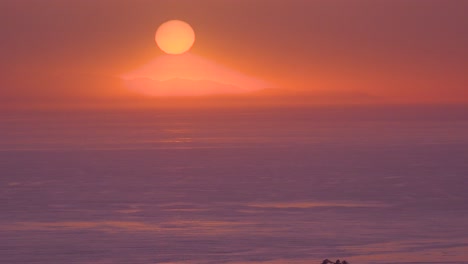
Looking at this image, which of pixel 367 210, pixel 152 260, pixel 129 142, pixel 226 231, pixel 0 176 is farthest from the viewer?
pixel 129 142

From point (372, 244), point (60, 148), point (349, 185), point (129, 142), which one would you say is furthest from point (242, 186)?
point (129, 142)

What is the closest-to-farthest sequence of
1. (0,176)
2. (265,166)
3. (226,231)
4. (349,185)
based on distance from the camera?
(226,231) < (349,185) < (0,176) < (265,166)

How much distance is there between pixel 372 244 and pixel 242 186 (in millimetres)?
17181

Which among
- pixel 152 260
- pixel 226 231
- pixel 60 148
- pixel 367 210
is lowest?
pixel 152 260

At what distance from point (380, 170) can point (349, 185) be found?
361 inches

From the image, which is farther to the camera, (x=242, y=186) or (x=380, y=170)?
(x=380, y=170)

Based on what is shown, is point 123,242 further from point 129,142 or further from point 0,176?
point 129,142

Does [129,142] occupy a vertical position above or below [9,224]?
above

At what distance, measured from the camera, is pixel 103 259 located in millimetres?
26422

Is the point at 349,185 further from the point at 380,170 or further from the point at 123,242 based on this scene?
the point at 123,242

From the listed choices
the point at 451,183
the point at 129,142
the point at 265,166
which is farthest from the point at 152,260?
the point at 129,142

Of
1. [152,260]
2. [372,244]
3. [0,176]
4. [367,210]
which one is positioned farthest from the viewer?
[0,176]

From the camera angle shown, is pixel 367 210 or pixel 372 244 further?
pixel 367 210

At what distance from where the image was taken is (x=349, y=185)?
146 ft
